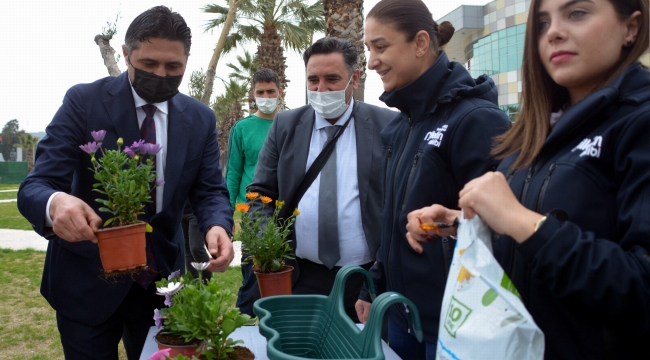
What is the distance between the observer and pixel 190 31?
2521 millimetres

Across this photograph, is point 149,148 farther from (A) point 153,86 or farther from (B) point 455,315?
(B) point 455,315

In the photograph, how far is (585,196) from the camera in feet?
4.12

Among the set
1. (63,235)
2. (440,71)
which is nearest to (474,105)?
(440,71)

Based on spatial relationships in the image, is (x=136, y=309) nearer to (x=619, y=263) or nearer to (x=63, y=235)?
(x=63, y=235)

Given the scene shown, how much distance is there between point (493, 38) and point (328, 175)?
20.9 m

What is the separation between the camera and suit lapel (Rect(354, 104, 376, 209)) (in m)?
2.90

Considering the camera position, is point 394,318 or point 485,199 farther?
point 394,318

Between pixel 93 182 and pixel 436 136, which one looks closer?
pixel 436 136

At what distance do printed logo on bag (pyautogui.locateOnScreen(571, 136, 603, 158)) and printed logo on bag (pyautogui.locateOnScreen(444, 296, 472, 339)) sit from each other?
1.49 feet

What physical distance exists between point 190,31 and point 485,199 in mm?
1769

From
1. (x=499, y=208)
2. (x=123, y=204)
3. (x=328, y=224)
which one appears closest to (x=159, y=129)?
(x=123, y=204)

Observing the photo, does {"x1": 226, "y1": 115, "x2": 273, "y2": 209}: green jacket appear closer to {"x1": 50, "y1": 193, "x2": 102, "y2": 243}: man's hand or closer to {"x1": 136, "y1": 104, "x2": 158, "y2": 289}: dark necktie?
{"x1": 136, "y1": 104, "x2": 158, "y2": 289}: dark necktie

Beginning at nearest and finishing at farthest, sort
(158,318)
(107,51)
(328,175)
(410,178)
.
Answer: (158,318) → (410,178) → (328,175) → (107,51)

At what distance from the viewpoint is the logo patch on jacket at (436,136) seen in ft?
6.44
